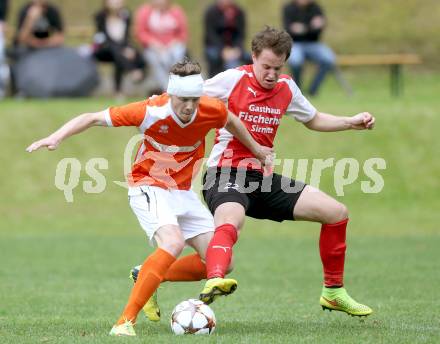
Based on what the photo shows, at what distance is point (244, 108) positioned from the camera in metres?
7.61

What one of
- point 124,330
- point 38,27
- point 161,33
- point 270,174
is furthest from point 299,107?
point 38,27

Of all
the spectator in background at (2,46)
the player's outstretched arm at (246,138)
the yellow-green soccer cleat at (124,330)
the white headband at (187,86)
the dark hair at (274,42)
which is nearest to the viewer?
the yellow-green soccer cleat at (124,330)

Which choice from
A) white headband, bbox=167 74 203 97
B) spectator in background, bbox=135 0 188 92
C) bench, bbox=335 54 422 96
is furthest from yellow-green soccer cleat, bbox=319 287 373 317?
bench, bbox=335 54 422 96

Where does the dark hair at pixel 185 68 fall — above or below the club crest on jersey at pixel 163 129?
above

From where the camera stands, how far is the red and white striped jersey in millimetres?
7613

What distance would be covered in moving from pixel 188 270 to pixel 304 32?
36.8 ft

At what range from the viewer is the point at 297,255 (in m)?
13.3

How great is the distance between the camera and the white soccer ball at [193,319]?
6.78m

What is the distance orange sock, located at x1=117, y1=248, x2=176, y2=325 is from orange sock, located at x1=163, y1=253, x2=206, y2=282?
811mm

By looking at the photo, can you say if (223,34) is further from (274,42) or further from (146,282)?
(146,282)

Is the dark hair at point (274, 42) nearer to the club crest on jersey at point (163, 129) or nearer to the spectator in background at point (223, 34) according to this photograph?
the club crest on jersey at point (163, 129)

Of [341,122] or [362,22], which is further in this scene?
[362,22]

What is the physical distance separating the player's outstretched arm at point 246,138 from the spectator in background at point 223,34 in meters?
10.8

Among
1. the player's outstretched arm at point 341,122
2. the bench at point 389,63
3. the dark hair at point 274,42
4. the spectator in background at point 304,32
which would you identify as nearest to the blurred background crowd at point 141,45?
the spectator in background at point 304,32
